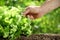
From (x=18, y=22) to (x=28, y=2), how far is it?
88.4 inches

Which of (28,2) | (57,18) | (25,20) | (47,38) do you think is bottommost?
(57,18)

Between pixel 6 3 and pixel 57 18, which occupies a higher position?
pixel 6 3

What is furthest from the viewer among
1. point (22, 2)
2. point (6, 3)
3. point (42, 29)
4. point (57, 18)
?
point (57, 18)

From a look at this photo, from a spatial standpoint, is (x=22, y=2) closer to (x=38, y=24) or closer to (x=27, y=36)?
(x=38, y=24)

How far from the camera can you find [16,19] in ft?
6.66

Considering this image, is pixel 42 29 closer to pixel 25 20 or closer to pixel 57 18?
pixel 57 18

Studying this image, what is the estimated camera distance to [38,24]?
181 inches

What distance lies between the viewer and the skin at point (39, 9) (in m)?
2.34

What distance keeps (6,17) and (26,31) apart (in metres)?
0.21

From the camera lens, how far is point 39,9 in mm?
2445

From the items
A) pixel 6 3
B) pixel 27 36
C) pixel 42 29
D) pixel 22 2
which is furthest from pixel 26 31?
pixel 42 29

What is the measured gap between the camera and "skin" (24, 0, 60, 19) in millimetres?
2337

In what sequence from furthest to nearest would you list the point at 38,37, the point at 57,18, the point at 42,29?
the point at 57,18 < the point at 42,29 < the point at 38,37

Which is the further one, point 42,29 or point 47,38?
point 42,29
